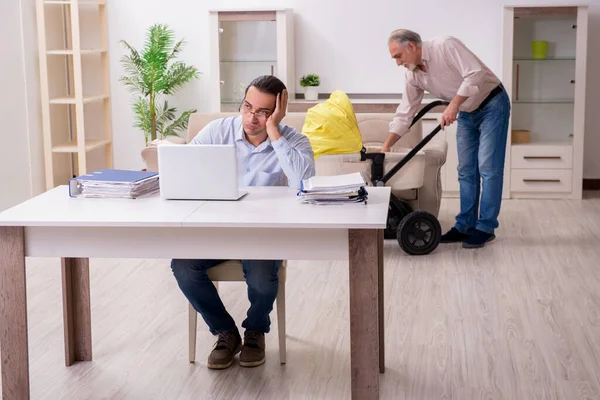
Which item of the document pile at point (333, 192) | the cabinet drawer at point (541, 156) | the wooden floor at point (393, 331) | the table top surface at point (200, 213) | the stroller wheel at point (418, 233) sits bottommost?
the wooden floor at point (393, 331)

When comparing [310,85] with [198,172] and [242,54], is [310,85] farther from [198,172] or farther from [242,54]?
[198,172]

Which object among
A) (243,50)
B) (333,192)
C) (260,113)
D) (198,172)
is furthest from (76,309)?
(243,50)

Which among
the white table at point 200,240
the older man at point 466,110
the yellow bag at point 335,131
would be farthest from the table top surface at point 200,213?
the older man at point 466,110

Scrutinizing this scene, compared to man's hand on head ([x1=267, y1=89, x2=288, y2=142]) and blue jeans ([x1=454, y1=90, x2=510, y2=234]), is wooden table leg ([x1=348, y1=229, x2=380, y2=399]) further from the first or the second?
blue jeans ([x1=454, y1=90, x2=510, y2=234])

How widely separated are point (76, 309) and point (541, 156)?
457 centimetres

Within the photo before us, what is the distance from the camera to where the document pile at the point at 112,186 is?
3518 mm

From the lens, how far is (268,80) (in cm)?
374

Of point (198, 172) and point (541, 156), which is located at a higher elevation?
point (198, 172)

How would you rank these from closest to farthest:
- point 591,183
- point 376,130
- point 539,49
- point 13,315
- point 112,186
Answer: point 13,315 → point 112,186 → point 376,130 → point 539,49 → point 591,183

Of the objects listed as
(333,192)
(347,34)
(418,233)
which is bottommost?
(418,233)

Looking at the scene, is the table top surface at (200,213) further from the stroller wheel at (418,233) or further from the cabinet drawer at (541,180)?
the cabinet drawer at (541,180)

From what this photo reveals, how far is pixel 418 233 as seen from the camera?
5.64 meters

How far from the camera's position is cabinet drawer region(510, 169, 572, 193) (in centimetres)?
745

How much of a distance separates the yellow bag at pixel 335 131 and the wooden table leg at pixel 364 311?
2391 mm
